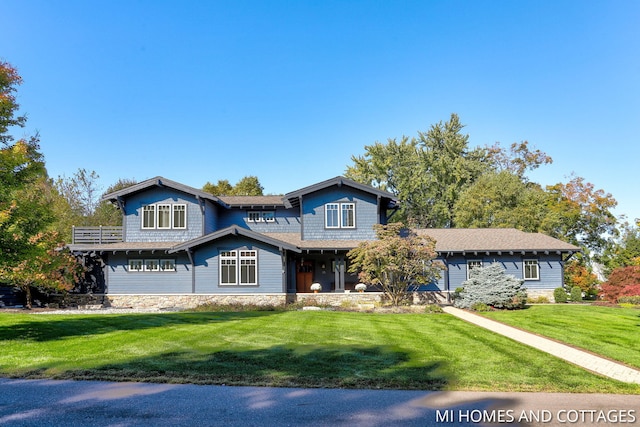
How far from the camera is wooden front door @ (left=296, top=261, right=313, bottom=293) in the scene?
89.5ft

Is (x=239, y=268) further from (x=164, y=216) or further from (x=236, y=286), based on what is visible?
(x=164, y=216)

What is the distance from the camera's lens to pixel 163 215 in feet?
83.1

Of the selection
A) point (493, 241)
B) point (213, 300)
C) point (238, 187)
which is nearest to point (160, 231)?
point (213, 300)

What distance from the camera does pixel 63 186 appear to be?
142 ft

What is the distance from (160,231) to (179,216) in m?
1.42

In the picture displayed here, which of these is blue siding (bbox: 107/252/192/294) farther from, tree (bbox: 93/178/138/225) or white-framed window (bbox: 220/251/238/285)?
tree (bbox: 93/178/138/225)

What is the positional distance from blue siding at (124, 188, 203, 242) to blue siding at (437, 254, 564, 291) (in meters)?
15.4

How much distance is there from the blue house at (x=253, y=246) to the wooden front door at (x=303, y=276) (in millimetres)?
65

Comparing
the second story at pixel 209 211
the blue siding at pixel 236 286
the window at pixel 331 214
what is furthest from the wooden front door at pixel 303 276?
the blue siding at pixel 236 286

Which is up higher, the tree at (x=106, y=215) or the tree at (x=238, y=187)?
the tree at (x=238, y=187)

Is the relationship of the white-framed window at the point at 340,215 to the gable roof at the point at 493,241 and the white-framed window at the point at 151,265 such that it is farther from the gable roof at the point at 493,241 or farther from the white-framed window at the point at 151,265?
the white-framed window at the point at 151,265

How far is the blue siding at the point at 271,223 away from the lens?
27500 millimetres

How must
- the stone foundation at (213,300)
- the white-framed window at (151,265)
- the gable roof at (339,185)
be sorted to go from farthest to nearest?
the gable roof at (339,185) < the white-framed window at (151,265) < the stone foundation at (213,300)

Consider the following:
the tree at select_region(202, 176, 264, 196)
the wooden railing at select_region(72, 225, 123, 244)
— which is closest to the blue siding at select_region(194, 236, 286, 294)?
the wooden railing at select_region(72, 225, 123, 244)
